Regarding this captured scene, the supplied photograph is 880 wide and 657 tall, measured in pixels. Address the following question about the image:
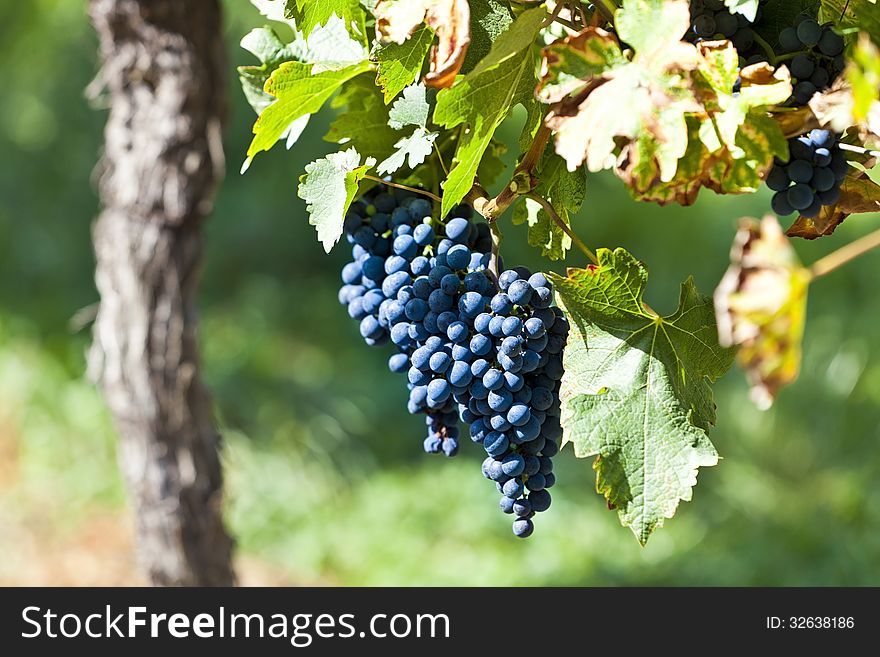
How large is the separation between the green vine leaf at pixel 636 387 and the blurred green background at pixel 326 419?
2025mm

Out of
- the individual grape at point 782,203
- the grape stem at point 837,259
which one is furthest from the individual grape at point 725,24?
the grape stem at point 837,259

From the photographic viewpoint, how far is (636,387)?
1.92ft

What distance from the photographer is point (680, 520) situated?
294 centimetres

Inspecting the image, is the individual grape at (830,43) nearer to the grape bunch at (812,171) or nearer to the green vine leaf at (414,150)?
the grape bunch at (812,171)

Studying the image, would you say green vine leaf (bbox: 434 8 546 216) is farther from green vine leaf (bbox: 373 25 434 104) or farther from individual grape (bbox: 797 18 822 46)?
individual grape (bbox: 797 18 822 46)

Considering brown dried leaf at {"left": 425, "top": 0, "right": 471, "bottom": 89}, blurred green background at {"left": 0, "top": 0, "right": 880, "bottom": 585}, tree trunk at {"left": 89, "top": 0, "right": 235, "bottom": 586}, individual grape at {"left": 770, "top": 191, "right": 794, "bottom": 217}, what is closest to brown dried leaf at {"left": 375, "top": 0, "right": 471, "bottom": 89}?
brown dried leaf at {"left": 425, "top": 0, "right": 471, "bottom": 89}

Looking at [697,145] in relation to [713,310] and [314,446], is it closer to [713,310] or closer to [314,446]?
[713,310]

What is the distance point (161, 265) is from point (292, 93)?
88 cm

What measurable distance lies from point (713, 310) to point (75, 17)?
12.4 feet

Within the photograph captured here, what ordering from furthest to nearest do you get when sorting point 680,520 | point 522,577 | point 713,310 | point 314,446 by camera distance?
point 314,446, point 680,520, point 522,577, point 713,310

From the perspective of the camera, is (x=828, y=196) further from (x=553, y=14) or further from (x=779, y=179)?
(x=553, y=14)

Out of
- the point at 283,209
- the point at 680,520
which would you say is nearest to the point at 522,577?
the point at 680,520

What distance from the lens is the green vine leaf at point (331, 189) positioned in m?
0.62

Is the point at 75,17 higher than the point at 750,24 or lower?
lower
